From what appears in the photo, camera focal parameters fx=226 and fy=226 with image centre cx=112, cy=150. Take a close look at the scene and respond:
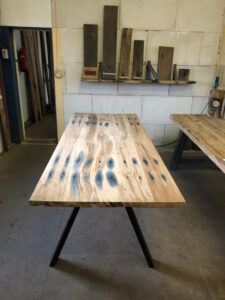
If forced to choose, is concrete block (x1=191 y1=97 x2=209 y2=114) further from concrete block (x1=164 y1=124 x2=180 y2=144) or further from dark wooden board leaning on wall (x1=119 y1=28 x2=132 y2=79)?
dark wooden board leaning on wall (x1=119 y1=28 x2=132 y2=79)

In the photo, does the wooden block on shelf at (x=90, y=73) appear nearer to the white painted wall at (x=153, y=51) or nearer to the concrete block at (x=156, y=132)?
the white painted wall at (x=153, y=51)

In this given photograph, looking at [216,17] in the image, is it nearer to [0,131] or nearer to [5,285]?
[0,131]

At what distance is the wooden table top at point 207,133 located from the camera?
1.67 m

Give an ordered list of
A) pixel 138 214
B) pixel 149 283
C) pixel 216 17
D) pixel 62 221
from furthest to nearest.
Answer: pixel 216 17, pixel 138 214, pixel 62 221, pixel 149 283

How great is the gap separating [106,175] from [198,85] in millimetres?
2764

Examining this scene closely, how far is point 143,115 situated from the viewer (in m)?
3.60

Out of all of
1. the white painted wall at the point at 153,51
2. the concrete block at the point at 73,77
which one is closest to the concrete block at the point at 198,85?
the white painted wall at the point at 153,51

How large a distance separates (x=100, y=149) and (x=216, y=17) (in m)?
2.79

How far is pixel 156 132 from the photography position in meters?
3.72

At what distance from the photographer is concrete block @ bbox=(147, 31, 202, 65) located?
10.5 feet

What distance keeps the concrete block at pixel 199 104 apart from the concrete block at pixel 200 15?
3.16 feet

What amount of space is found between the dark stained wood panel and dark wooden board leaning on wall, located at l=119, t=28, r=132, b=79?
0.37 metres

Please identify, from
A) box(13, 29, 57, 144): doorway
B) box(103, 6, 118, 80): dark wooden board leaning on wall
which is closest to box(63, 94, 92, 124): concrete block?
box(103, 6, 118, 80): dark wooden board leaning on wall

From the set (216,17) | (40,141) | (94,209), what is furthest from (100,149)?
(216,17)
